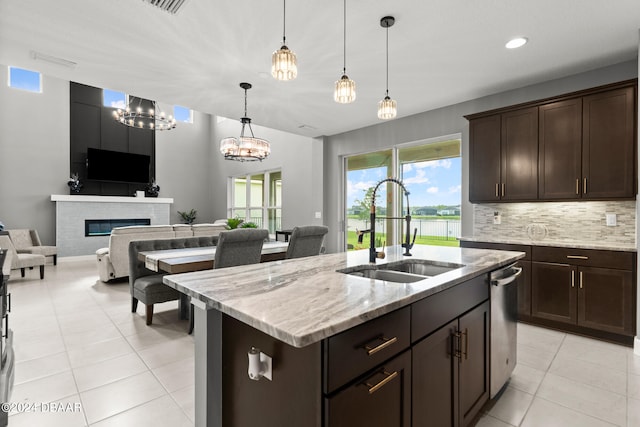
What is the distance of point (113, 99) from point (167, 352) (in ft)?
26.3

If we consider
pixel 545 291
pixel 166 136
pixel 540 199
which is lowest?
pixel 545 291

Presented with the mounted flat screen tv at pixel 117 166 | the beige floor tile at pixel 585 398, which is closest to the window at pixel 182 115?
the mounted flat screen tv at pixel 117 166

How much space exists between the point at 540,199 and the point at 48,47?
16.6ft

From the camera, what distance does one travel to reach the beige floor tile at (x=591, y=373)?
2168mm

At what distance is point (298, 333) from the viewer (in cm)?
79

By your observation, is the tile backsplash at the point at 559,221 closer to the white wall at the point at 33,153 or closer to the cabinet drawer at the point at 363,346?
the cabinet drawer at the point at 363,346

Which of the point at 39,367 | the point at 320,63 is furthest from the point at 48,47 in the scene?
the point at 39,367

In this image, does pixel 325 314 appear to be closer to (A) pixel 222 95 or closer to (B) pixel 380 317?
(B) pixel 380 317

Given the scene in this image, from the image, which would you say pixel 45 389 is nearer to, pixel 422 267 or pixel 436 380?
pixel 436 380

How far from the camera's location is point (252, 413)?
1.13 meters

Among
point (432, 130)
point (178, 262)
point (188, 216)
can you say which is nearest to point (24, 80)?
point (188, 216)

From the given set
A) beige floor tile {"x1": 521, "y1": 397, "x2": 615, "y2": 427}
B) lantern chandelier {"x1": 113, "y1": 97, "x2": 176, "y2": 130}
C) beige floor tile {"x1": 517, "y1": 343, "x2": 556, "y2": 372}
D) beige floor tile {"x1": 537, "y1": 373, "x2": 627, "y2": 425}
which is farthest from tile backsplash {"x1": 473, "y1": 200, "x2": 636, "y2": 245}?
lantern chandelier {"x1": 113, "y1": 97, "x2": 176, "y2": 130}

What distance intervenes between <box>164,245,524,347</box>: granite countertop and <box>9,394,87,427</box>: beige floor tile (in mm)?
1222

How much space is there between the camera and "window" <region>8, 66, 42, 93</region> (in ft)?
22.7
